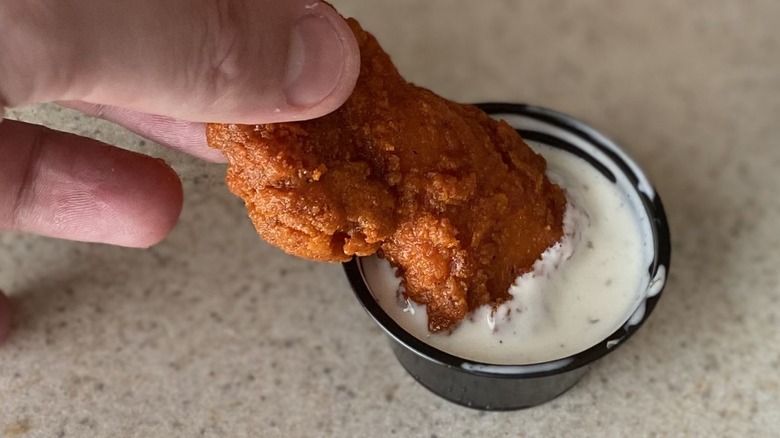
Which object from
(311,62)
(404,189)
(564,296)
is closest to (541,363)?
(564,296)

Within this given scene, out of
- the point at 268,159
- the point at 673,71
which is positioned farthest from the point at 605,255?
the point at 673,71

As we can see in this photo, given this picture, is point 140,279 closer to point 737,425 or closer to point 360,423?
point 360,423

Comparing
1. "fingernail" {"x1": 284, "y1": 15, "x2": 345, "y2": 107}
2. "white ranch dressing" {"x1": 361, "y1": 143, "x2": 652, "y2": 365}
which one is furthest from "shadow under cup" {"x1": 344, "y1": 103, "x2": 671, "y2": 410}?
"fingernail" {"x1": 284, "y1": 15, "x2": 345, "y2": 107}

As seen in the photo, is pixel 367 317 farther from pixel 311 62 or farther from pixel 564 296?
pixel 311 62

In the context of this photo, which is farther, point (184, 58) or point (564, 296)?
point (564, 296)

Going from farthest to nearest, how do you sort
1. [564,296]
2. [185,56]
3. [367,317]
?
1. [367,317]
2. [564,296]
3. [185,56]

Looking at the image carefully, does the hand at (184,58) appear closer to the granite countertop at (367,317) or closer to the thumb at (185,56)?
the thumb at (185,56)
